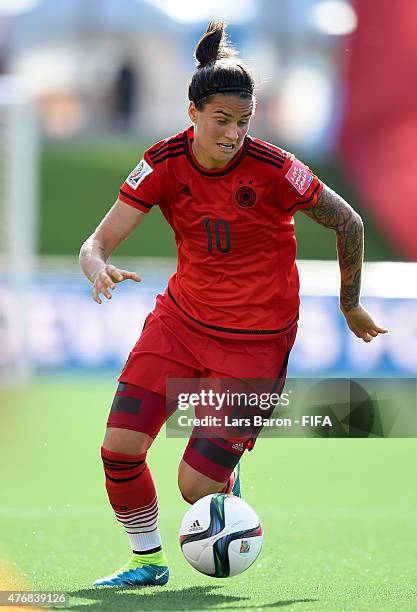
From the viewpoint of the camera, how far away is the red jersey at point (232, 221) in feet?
18.0

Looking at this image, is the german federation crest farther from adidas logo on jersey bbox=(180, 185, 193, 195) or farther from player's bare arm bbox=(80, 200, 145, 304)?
player's bare arm bbox=(80, 200, 145, 304)

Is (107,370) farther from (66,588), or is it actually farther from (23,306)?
(66,588)

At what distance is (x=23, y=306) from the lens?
12.8 metres

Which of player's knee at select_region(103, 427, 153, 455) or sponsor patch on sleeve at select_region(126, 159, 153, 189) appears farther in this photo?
sponsor patch on sleeve at select_region(126, 159, 153, 189)

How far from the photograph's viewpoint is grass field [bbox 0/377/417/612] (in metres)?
5.34

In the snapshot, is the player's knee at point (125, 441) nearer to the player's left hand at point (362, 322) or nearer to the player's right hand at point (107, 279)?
the player's right hand at point (107, 279)

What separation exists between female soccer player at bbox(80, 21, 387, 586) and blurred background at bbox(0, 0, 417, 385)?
0.38 metres

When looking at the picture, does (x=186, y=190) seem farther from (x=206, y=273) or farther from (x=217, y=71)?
(x=217, y=71)

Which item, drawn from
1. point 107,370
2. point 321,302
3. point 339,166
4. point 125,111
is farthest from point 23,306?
point 125,111

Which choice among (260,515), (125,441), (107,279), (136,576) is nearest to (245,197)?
(107,279)

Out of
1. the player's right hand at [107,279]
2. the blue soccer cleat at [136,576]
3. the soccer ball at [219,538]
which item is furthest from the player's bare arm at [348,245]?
the blue soccer cleat at [136,576]

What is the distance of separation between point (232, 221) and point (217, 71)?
628 millimetres

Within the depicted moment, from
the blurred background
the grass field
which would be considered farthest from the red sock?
the blurred background

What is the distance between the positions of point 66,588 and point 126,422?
0.73 m
